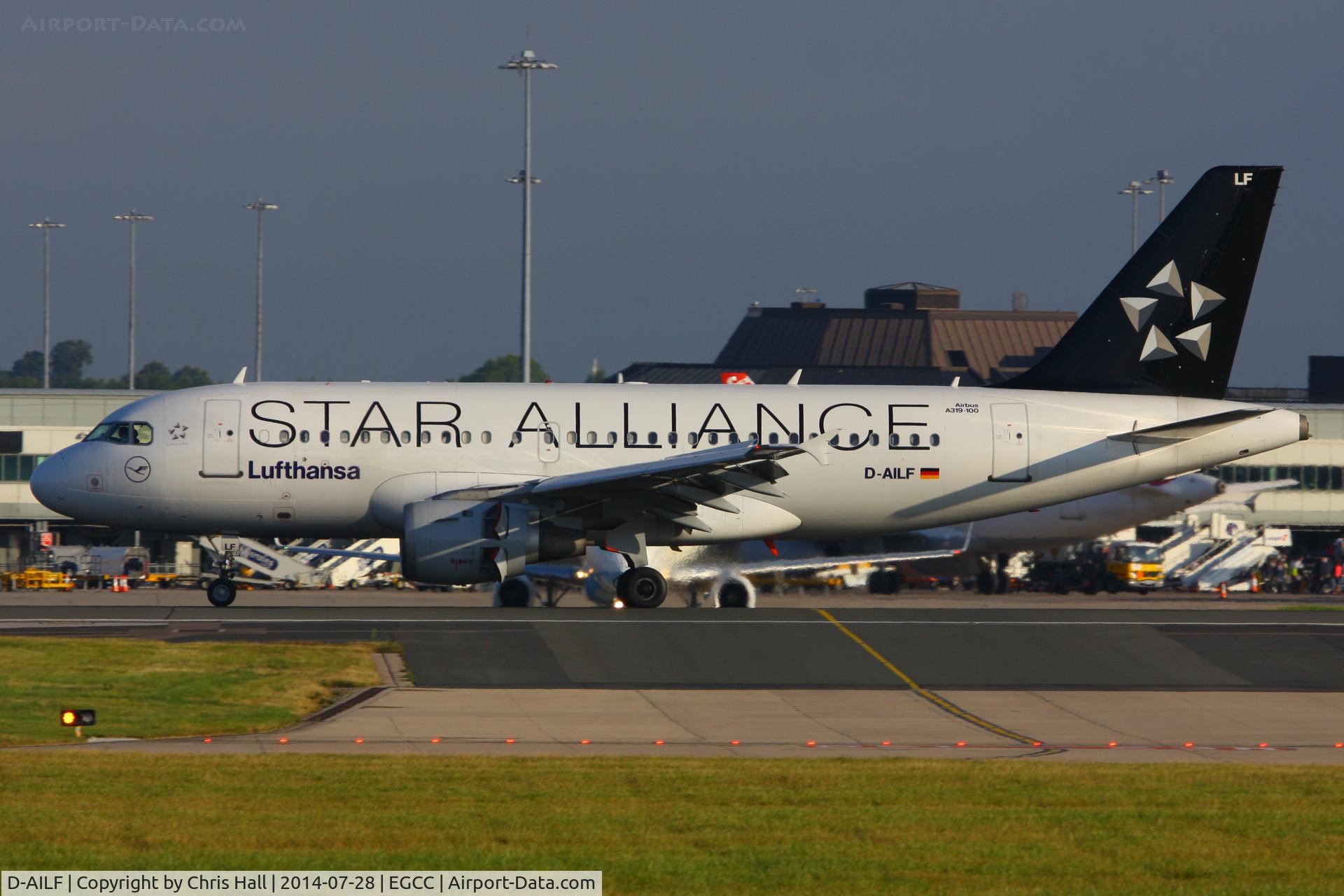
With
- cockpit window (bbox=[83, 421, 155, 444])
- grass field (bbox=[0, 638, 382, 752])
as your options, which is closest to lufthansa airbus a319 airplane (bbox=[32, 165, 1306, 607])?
cockpit window (bbox=[83, 421, 155, 444])

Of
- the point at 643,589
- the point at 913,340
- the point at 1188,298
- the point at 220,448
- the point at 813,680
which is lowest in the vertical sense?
the point at 813,680

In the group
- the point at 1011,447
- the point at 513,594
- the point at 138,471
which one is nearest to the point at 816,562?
the point at 1011,447

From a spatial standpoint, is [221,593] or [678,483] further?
[221,593]

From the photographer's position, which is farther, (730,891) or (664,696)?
(664,696)

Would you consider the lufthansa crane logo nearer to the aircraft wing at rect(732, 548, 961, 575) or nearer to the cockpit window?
the cockpit window

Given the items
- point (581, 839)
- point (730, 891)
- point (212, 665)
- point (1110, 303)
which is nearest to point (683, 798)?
point (581, 839)

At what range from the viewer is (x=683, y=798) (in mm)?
13656

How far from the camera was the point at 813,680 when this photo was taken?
23375 millimetres

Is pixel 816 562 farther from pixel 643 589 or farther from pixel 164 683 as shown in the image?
pixel 164 683

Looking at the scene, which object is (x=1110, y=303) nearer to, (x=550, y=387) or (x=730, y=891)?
(x=550, y=387)

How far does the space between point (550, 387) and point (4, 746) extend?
18990 millimetres

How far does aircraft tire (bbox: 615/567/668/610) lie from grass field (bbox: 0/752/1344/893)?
1703cm

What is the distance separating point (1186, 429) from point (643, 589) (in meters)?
11.9

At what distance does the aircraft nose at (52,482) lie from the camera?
3300 centimetres
